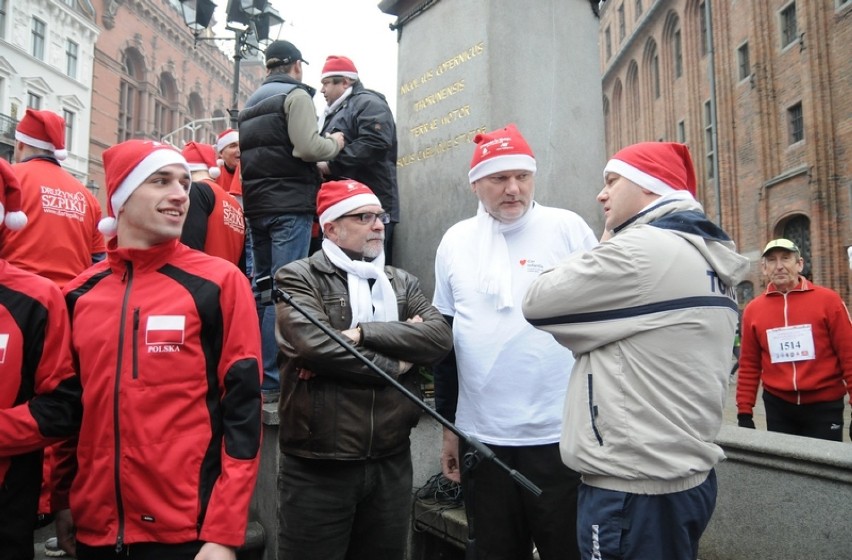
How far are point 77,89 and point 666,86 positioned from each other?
30.4 metres

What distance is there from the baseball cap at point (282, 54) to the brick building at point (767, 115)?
63.3 ft

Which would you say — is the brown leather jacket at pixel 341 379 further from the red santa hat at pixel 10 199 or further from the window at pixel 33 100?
the window at pixel 33 100

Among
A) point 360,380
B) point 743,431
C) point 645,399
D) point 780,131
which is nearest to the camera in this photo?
point 645,399

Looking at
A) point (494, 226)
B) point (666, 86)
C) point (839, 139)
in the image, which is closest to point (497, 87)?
point (494, 226)

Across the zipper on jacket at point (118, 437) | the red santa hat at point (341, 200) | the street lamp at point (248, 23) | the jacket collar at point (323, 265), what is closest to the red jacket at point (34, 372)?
the zipper on jacket at point (118, 437)

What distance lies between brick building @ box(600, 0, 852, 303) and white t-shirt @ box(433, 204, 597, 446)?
773 inches

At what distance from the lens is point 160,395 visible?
2008 mm

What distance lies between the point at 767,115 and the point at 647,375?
24.6 m

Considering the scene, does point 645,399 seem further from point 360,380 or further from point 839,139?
point 839,139

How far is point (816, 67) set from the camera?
20609 mm

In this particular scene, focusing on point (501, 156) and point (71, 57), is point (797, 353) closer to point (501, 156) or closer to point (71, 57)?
point (501, 156)

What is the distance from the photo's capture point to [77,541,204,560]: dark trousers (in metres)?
1.95

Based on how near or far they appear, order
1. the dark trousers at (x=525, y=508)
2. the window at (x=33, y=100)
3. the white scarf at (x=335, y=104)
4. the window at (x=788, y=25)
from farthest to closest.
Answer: the window at (x=33, y=100)
the window at (x=788, y=25)
the white scarf at (x=335, y=104)
the dark trousers at (x=525, y=508)

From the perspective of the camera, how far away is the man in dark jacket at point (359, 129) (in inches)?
178
